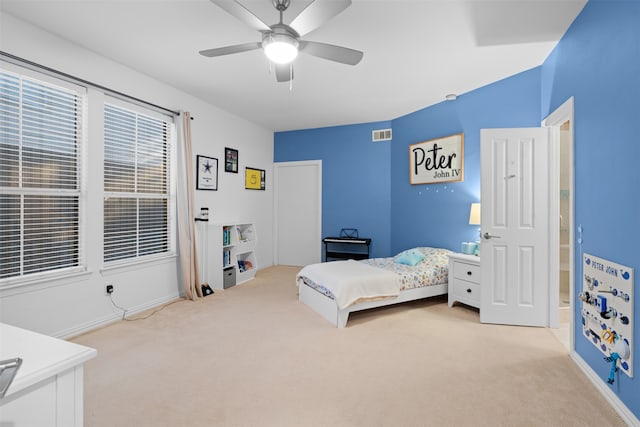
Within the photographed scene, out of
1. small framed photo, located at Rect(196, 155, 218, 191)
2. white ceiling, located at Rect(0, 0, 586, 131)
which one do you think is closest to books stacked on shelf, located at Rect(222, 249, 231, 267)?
small framed photo, located at Rect(196, 155, 218, 191)

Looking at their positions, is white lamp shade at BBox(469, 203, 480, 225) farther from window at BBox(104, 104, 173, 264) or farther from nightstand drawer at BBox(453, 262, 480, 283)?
window at BBox(104, 104, 173, 264)

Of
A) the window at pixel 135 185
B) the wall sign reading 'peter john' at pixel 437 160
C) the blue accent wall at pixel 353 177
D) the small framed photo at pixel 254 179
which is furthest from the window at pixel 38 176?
the wall sign reading 'peter john' at pixel 437 160

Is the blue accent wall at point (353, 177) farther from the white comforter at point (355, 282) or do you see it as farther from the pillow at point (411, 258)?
the white comforter at point (355, 282)

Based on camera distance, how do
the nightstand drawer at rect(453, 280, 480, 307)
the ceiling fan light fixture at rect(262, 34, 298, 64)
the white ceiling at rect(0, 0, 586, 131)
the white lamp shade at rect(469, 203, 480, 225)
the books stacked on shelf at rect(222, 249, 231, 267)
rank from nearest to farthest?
the ceiling fan light fixture at rect(262, 34, 298, 64), the white ceiling at rect(0, 0, 586, 131), the nightstand drawer at rect(453, 280, 480, 307), the white lamp shade at rect(469, 203, 480, 225), the books stacked on shelf at rect(222, 249, 231, 267)

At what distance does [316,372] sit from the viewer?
233cm

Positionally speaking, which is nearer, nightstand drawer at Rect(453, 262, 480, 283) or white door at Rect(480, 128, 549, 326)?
white door at Rect(480, 128, 549, 326)

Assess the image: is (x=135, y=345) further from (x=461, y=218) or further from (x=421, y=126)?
(x=421, y=126)

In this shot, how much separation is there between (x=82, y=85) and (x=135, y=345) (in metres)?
2.39

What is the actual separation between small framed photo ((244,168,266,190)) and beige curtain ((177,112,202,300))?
150cm

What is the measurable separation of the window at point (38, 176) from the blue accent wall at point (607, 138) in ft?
13.6

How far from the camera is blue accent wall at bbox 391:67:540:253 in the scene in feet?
11.8

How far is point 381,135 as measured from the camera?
219 inches

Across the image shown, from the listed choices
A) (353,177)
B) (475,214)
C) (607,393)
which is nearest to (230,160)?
(353,177)

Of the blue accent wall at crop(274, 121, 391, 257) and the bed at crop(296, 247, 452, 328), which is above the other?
the blue accent wall at crop(274, 121, 391, 257)
